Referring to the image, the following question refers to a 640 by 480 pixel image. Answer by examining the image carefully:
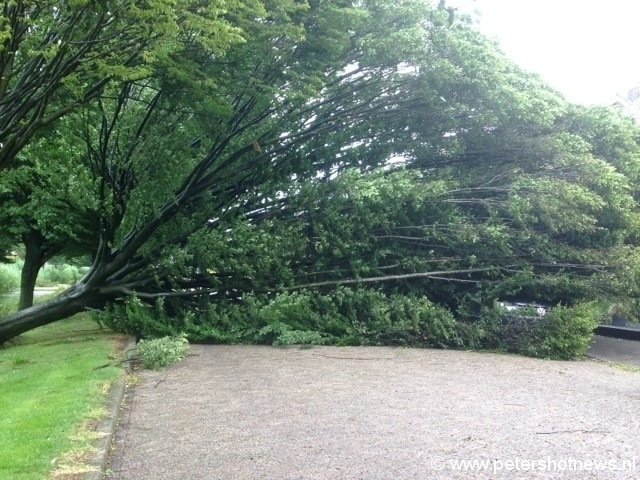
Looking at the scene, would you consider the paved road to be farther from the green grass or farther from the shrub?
the green grass

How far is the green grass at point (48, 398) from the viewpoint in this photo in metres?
5.47

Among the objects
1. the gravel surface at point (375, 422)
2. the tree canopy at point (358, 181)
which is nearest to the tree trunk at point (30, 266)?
the tree canopy at point (358, 181)

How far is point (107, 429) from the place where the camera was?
6.45 m

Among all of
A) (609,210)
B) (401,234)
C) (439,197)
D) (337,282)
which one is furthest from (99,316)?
(609,210)

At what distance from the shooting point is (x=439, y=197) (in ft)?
49.4

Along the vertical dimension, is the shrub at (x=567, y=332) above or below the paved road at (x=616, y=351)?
above

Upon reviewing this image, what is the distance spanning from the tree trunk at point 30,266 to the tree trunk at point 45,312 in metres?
6.26

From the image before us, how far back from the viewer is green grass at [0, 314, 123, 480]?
5.47m

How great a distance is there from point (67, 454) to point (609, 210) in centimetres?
1294

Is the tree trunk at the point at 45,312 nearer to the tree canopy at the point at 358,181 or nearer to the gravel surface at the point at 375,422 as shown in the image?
the tree canopy at the point at 358,181

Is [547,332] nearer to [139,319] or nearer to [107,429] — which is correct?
[139,319]

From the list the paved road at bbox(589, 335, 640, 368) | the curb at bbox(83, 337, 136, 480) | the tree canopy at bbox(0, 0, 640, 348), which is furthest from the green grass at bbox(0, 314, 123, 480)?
the paved road at bbox(589, 335, 640, 368)

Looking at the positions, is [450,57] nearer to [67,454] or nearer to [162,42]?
[162,42]

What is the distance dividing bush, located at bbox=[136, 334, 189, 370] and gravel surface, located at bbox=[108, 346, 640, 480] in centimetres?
26
